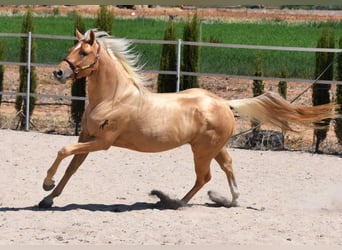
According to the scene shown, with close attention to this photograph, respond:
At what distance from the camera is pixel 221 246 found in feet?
20.6

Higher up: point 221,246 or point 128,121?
point 128,121

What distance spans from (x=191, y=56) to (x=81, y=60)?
22.7ft

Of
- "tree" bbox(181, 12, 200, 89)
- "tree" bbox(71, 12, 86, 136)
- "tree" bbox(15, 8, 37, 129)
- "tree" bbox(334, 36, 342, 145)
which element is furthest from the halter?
"tree" bbox(15, 8, 37, 129)

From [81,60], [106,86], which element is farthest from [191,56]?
[81,60]

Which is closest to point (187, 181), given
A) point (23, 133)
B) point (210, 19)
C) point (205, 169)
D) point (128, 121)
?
point (205, 169)

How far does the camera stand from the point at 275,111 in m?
8.81

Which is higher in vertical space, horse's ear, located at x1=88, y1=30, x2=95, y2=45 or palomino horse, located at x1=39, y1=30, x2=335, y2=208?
horse's ear, located at x1=88, y1=30, x2=95, y2=45

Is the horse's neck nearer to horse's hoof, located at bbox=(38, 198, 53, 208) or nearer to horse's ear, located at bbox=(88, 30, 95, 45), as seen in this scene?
horse's ear, located at bbox=(88, 30, 95, 45)

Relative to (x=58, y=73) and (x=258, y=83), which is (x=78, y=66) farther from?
(x=258, y=83)

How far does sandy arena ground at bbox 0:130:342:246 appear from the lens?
270 inches

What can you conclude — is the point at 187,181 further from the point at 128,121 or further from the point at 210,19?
the point at 210,19

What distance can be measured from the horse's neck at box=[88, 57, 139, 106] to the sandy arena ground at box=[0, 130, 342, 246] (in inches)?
40.5

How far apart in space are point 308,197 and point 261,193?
20.4 inches

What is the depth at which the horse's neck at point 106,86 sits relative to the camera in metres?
8.08
